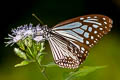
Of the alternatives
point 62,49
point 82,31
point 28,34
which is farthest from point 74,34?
point 28,34

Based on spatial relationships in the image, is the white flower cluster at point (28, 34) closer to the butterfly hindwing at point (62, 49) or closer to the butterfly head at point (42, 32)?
the butterfly head at point (42, 32)

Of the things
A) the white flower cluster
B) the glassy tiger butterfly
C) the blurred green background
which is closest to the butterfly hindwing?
the glassy tiger butterfly

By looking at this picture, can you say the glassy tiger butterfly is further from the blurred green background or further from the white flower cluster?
the blurred green background

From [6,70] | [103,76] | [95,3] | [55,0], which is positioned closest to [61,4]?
[55,0]

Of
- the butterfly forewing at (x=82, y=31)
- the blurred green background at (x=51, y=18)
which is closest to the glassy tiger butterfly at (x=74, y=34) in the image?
the butterfly forewing at (x=82, y=31)

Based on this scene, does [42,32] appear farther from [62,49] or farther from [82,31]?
[82,31]

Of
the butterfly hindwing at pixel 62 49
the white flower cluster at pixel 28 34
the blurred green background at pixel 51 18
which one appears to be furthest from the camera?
the blurred green background at pixel 51 18
